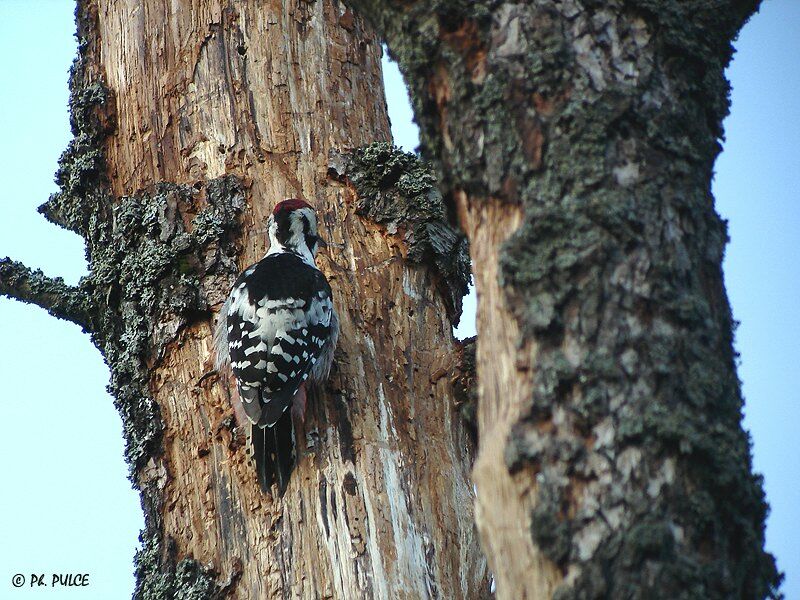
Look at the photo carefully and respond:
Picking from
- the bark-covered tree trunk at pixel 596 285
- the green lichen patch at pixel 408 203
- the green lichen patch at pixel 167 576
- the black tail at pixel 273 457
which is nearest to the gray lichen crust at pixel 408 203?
the green lichen patch at pixel 408 203

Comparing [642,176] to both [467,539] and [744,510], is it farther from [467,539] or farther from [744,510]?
[467,539]

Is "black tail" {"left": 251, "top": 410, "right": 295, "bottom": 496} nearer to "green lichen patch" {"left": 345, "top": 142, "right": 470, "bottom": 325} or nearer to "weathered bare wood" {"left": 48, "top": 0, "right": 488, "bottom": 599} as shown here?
"weathered bare wood" {"left": 48, "top": 0, "right": 488, "bottom": 599}

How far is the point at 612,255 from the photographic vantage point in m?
1.78

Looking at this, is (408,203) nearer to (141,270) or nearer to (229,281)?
(229,281)

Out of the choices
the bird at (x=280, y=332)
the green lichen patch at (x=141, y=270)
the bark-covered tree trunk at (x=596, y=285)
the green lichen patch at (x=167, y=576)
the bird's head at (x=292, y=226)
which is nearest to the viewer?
the bark-covered tree trunk at (x=596, y=285)

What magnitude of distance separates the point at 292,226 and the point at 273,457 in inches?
36.2

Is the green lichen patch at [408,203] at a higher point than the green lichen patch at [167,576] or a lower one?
higher

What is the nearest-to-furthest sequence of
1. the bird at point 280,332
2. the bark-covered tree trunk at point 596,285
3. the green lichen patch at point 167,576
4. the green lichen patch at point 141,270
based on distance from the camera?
the bark-covered tree trunk at point 596,285 → the green lichen patch at point 167,576 → the bird at point 280,332 → the green lichen patch at point 141,270

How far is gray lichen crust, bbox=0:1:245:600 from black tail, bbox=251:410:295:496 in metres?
0.38

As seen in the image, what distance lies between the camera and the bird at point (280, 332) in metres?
3.15

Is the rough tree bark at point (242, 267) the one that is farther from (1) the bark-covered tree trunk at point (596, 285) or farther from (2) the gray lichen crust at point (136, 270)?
(1) the bark-covered tree trunk at point (596, 285)

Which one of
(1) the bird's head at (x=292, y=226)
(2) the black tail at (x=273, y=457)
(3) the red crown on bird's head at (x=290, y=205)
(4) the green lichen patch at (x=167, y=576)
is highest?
(3) the red crown on bird's head at (x=290, y=205)

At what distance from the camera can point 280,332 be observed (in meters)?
3.73

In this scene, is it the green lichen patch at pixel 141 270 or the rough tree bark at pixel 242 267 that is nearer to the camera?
the rough tree bark at pixel 242 267
